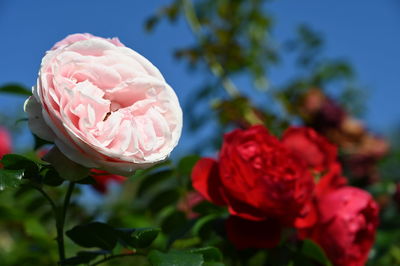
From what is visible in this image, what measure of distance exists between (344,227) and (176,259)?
31 centimetres

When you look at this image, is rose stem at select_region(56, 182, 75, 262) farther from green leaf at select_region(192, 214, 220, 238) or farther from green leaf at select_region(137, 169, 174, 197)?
green leaf at select_region(137, 169, 174, 197)

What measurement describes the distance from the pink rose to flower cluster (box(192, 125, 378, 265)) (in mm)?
186

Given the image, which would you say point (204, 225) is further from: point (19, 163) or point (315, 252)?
point (19, 163)

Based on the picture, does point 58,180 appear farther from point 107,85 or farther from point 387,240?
point 387,240

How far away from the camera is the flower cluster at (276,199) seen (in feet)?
2.06

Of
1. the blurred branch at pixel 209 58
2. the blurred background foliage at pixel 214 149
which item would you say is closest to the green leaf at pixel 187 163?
the blurred background foliage at pixel 214 149

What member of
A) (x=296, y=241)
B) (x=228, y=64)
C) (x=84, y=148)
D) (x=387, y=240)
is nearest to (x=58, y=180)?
(x=84, y=148)

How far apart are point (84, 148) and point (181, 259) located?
0.41 feet

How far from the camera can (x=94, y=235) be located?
512 mm

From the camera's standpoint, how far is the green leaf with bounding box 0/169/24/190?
1.39 ft

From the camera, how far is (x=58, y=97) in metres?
0.44

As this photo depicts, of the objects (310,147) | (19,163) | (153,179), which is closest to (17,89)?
(19,163)

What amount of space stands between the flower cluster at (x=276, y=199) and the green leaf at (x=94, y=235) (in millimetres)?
171

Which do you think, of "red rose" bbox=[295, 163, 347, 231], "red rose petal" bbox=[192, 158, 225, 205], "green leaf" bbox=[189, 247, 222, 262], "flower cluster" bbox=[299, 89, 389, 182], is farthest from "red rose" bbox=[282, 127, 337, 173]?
"flower cluster" bbox=[299, 89, 389, 182]
